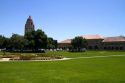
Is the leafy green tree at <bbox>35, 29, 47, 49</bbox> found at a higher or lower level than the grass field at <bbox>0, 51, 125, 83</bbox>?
higher

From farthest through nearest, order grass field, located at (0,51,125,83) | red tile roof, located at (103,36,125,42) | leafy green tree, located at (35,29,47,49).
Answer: red tile roof, located at (103,36,125,42) → leafy green tree, located at (35,29,47,49) → grass field, located at (0,51,125,83)

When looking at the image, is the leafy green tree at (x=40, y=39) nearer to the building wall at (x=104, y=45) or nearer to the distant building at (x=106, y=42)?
the distant building at (x=106, y=42)

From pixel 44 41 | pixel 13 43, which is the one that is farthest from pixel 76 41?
pixel 13 43

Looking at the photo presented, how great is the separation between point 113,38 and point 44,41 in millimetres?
77465

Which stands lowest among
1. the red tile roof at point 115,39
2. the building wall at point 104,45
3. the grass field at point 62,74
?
the grass field at point 62,74

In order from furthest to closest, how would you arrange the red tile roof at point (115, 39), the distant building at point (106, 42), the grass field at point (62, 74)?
the red tile roof at point (115, 39)
the distant building at point (106, 42)
the grass field at point (62, 74)

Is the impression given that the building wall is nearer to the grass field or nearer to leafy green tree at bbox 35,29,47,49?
leafy green tree at bbox 35,29,47,49

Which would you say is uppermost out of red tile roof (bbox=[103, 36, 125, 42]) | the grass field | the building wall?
red tile roof (bbox=[103, 36, 125, 42])

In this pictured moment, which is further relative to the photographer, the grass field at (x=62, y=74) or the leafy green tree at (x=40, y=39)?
the leafy green tree at (x=40, y=39)

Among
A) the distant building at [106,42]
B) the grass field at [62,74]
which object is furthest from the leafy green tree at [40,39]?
the distant building at [106,42]

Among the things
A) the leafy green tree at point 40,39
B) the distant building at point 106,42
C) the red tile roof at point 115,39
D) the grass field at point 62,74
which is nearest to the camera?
the grass field at point 62,74

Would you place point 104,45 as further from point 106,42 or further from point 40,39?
point 40,39

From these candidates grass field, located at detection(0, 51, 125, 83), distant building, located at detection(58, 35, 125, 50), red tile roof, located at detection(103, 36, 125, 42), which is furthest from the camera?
red tile roof, located at detection(103, 36, 125, 42)

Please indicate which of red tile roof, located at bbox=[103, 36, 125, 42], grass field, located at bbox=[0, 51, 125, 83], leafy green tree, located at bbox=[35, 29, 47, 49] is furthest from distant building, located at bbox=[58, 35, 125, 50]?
grass field, located at bbox=[0, 51, 125, 83]
